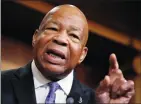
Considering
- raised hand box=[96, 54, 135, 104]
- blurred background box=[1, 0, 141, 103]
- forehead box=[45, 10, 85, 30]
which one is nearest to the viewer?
raised hand box=[96, 54, 135, 104]

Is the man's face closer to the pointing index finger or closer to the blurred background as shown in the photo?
the pointing index finger

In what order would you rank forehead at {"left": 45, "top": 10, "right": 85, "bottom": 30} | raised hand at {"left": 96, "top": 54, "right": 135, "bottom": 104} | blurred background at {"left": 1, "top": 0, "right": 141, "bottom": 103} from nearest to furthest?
raised hand at {"left": 96, "top": 54, "right": 135, "bottom": 104} → forehead at {"left": 45, "top": 10, "right": 85, "bottom": 30} → blurred background at {"left": 1, "top": 0, "right": 141, "bottom": 103}

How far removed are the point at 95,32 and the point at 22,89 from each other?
1481 millimetres

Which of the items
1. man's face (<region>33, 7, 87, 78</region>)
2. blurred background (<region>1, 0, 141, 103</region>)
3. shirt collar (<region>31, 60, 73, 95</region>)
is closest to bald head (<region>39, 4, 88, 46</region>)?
man's face (<region>33, 7, 87, 78</region>)

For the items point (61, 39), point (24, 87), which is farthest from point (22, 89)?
point (61, 39)

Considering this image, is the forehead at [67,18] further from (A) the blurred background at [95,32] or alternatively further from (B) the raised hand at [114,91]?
(A) the blurred background at [95,32]

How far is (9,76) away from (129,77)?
5.15ft

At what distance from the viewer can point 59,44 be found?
2.11 feet

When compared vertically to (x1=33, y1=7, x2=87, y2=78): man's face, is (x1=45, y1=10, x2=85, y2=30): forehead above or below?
above

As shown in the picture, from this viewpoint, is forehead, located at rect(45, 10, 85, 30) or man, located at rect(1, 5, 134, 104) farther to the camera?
forehead, located at rect(45, 10, 85, 30)

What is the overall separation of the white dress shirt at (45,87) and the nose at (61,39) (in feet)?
0.24

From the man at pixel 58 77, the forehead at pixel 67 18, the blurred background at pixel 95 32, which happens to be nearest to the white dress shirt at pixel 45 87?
the man at pixel 58 77

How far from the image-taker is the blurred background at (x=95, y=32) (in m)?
1.93

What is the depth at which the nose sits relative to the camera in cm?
65
